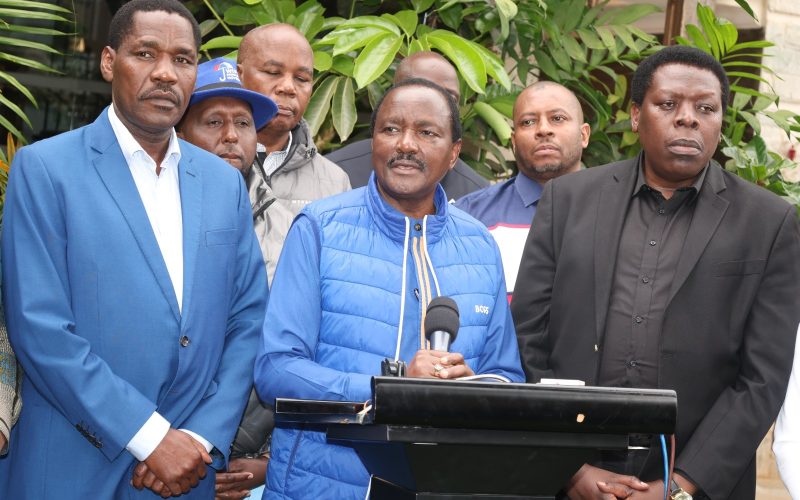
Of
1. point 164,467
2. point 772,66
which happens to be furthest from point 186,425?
point 772,66

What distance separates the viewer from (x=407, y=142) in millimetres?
3330

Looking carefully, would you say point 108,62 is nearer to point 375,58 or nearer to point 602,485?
point 375,58

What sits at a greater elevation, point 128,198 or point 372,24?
point 372,24

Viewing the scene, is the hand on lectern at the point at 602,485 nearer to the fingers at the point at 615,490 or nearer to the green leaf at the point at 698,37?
the fingers at the point at 615,490

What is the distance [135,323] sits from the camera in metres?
3.13

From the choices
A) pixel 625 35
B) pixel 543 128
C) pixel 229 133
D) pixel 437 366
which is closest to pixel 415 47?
pixel 543 128

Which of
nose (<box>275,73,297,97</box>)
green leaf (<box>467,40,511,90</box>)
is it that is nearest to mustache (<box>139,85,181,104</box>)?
nose (<box>275,73,297,97</box>)

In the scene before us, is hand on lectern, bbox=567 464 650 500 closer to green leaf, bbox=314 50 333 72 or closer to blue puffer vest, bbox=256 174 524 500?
blue puffer vest, bbox=256 174 524 500

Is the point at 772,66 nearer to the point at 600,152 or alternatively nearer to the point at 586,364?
the point at 600,152

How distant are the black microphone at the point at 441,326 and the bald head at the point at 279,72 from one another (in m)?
1.91

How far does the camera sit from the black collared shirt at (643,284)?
11.5 ft

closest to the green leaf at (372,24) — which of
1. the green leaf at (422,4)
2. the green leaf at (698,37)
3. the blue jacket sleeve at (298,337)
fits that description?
the green leaf at (422,4)

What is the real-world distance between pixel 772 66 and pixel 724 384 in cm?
440

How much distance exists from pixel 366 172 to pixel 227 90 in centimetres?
100
